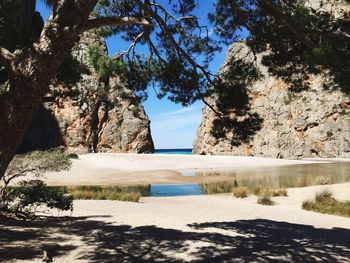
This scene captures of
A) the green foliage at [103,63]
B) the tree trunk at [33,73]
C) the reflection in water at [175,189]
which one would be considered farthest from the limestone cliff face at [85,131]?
the tree trunk at [33,73]

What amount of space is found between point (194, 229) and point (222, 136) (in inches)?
90.6

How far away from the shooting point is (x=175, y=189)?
2386cm

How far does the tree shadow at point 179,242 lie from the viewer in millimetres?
6555

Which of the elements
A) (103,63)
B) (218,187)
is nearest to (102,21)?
(103,63)

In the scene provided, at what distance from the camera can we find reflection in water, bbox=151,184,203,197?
21.9 m

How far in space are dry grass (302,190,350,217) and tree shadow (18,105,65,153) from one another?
159ft

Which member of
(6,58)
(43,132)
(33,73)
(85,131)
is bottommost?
(33,73)

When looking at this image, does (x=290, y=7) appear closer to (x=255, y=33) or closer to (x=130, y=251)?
(x=255, y=33)

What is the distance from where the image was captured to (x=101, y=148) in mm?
68688

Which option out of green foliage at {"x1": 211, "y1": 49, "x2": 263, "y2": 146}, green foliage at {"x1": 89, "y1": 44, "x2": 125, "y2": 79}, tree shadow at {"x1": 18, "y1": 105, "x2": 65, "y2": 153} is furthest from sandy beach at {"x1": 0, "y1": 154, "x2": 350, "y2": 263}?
tree shadow at {"x1": 18, "y1": 105, "x2": 65, "y2": 153}

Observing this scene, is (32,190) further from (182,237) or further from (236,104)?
(236,104)

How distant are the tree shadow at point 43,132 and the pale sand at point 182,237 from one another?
48693 mm

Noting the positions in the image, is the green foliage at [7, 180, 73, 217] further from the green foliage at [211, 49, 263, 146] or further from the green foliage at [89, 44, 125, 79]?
the green foliage at [211, 49, 263, 146]

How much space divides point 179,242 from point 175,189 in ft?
53.5
